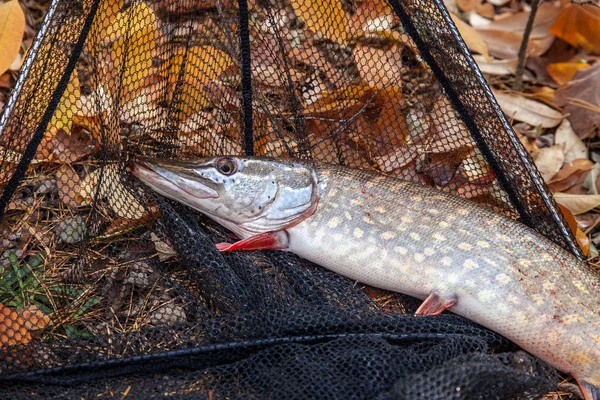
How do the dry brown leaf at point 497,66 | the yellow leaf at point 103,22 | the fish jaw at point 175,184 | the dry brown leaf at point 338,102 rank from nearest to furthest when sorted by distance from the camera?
the fish jaw at point 175,184 < the yellow leaf at point 103,22 < the dry brown leaf at point 338,102 < the dry brown leaf at point 497,66

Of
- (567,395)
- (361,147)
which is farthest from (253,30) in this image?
(567,395)

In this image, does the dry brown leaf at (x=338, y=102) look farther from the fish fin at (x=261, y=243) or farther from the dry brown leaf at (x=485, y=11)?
the dry brown leaf at (x=485, y=11)

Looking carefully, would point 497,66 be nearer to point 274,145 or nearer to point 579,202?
point 579,202

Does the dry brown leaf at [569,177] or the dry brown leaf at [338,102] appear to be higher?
the dry brown leaf at [338,102]

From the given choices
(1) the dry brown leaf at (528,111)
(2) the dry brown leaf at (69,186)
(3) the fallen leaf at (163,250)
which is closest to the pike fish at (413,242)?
(3) the fallen leaf at (163,250)

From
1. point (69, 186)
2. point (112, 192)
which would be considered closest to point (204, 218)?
point (112, 192)

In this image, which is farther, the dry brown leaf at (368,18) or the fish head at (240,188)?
the dry brown leaf at (368,18)
